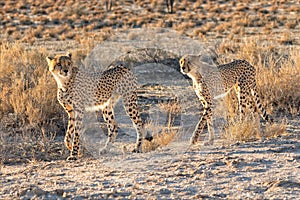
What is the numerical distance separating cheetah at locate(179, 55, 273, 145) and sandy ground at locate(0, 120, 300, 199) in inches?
35.2

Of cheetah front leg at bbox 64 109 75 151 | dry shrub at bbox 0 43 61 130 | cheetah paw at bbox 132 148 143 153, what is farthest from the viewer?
dry shrub at bbox 0 43 61 130

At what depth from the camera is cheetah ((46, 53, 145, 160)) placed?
696 centimetres

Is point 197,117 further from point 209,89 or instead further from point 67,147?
point 67,147

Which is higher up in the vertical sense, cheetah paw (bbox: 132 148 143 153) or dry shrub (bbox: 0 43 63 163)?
dry shrub (bbox: 0 43 63 163)

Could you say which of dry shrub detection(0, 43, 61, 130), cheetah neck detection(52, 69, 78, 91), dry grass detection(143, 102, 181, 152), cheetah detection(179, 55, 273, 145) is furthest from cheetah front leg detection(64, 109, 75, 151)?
cheetah detection(179, 55, 273, 145)

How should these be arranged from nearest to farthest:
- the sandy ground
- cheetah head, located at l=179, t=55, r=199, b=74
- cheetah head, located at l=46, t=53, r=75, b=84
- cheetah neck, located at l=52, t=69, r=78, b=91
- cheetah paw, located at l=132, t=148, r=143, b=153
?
the sandy ground < cheetah head, located at l=46, t=53, r=75, b=84 < cheetah neck, located at l=52, t=69, r=78, b=91 < cheetah paw, located at l=132, t=148, r=143, b=153 < cheetah head, located at l=179, t=55, r=199, b=74

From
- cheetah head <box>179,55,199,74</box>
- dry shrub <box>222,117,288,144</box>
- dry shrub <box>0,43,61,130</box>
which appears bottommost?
dry shrub <box>222,117,288,144</box>

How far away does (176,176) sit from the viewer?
5.75 metres

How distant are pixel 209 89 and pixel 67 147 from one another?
1951mm

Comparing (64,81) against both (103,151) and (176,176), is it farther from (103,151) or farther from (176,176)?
(176,176)

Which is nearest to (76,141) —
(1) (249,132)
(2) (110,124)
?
(2) (110,124)

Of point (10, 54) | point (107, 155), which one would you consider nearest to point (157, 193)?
point (107, 155)

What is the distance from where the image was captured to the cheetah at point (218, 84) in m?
7.73

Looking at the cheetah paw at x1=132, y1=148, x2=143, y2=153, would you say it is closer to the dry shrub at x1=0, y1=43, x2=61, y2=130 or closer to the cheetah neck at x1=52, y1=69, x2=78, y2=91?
the cheetah neck at x1=52, y1=69, x2=78, y2=91
